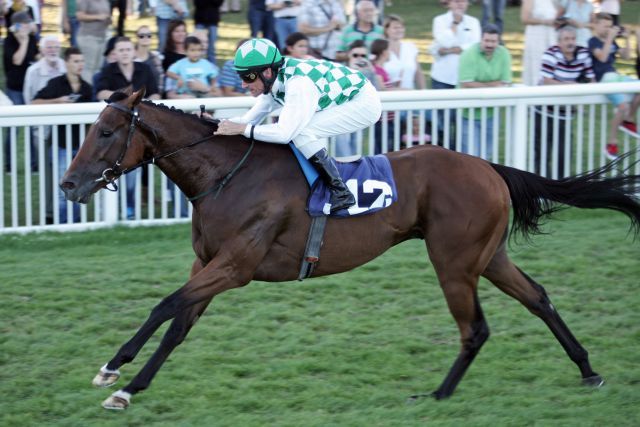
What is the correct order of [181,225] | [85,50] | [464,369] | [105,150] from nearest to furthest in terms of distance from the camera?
1. [105,150]
2. [464,369]
3. [181,225]
4. [85,50]

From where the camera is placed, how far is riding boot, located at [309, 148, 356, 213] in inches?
198

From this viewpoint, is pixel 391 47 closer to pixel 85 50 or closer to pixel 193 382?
pixel 85 50

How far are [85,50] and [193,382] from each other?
20.3ft

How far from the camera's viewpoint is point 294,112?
4.86m

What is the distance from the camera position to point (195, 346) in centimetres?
573

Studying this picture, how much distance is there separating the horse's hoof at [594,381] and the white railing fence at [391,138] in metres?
3.10

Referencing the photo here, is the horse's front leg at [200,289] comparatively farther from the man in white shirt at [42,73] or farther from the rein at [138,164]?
the man in white shirt at [42,73]

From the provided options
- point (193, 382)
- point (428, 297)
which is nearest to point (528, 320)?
point (428, 297)

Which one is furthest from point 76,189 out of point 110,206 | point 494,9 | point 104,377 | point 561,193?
point 494,9

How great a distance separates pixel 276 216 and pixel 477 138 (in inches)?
142

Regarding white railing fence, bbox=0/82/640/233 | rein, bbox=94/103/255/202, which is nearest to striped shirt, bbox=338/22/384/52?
white railing fence, bbox=0/82/640/233

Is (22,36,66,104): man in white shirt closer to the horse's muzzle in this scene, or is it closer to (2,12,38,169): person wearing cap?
(2,12,38,169): person wearing cap

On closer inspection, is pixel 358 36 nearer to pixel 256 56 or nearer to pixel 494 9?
pixel 256 56

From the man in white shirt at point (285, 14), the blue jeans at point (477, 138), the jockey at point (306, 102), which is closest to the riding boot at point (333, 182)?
the jockey at point (306, 102)
